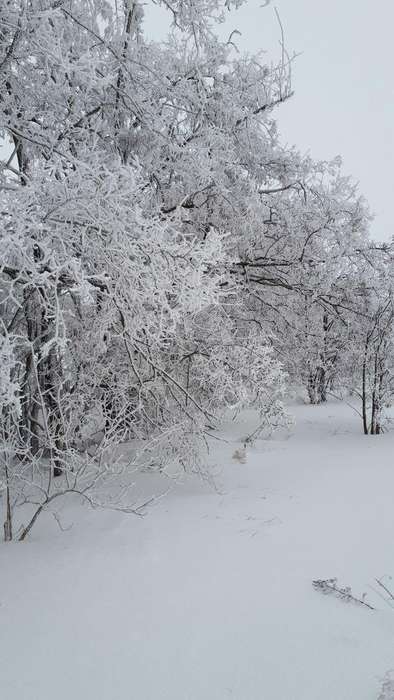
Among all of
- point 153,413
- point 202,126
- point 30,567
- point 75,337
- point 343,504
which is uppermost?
point 202,126

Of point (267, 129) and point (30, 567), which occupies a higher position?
point (267, 129)

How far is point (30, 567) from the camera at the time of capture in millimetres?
3520

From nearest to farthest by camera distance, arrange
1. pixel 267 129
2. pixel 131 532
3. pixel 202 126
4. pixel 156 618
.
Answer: pixel 156 618, pixel 131 532, pixel 202 126, pixel 267 129

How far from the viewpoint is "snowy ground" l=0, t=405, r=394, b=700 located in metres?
2.18

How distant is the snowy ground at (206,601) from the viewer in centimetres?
218

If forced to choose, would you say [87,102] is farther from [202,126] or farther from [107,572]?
[107,572]

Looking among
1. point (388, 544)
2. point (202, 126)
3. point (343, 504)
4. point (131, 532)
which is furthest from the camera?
point (202, 126)

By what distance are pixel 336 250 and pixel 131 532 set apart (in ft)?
12.1

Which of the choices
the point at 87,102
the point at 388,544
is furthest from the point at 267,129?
the point at 388,544

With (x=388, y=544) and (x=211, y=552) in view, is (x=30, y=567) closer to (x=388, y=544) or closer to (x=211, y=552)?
(x=211, y=552)

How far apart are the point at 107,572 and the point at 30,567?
0.63 m

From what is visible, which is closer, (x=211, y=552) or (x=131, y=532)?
(x=211, y=552)

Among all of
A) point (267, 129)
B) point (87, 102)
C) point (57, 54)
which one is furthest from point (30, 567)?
point (267, 129)

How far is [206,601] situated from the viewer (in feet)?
9.18
